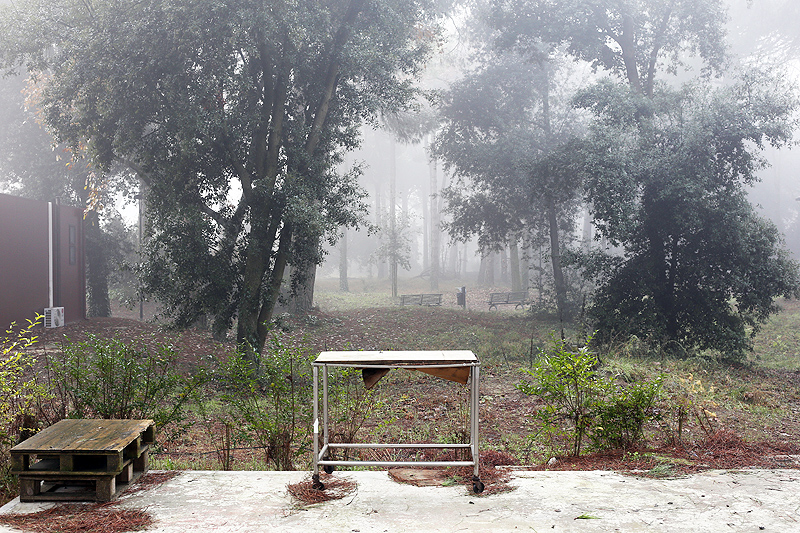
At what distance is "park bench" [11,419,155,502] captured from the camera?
4.48 metres

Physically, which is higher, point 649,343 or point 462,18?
point 462,18

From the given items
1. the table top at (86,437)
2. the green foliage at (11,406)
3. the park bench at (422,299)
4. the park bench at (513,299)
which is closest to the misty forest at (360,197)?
the green foliage at (11,406)

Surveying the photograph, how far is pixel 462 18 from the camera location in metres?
26.6

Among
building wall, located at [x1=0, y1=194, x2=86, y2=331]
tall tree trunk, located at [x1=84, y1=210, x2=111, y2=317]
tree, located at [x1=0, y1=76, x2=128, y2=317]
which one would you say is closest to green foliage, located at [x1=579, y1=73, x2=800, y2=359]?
building wall, located at [x1=0, y1=194, x2=86, y2=331]

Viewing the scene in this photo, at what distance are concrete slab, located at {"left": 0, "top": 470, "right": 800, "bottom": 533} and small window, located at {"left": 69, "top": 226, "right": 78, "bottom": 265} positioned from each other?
1581 cm

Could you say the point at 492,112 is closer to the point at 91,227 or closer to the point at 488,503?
the point at 91,227

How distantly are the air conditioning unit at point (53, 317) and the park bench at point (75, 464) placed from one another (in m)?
13.4

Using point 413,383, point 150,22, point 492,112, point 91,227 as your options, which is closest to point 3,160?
point 91,227

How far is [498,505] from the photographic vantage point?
449 cm

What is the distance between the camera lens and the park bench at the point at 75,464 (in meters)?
4.48

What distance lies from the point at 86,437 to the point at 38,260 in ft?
47.4

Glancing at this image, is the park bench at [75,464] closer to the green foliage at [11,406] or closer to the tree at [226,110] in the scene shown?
the green foliage at [11,406]

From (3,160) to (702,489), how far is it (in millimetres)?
28932

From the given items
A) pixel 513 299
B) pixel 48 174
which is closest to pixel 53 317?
pixel 48 174
